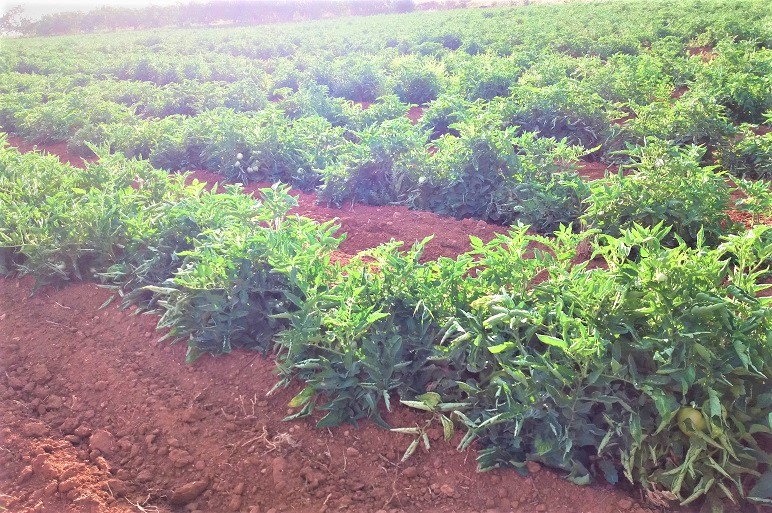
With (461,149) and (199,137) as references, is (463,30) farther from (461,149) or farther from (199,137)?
(461,149)

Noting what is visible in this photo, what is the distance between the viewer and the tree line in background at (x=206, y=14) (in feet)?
87.2

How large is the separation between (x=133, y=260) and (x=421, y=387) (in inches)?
90.3

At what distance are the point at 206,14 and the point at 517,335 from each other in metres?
29.9

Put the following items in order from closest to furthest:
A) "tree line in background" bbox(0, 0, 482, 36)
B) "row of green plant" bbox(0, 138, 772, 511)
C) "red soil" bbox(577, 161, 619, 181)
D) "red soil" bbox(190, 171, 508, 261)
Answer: "row of green plant" bbox(0, 138, 772, 511)
"red soil" bbox(190, 171, 508, 261)
"red soil" bbox(577, 161, 619, 181)
"tree line in background" bbox(0, 0, 482, 36)

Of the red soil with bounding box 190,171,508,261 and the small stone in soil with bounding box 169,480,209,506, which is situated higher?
the red soil with bounding box 190,171,508,261

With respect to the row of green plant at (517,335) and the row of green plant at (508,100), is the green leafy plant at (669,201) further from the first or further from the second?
the row of green plant at (508,100)

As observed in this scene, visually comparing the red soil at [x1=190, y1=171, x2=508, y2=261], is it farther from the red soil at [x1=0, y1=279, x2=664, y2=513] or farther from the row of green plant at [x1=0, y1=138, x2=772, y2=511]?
the red soil at [x1=0, y1=279, x2=664, y2=513]

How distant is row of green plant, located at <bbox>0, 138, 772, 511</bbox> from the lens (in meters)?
2.35

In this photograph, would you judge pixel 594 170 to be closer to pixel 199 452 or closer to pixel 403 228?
pixel 403 228

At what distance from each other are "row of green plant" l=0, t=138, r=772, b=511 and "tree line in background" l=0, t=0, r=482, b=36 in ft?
87.8

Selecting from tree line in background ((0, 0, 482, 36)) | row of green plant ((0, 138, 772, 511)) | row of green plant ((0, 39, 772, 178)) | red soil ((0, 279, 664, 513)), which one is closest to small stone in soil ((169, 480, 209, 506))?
red soil ((0, 279, 664, 513))

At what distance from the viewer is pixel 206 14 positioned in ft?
92.8

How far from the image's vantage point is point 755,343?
2.36 meters

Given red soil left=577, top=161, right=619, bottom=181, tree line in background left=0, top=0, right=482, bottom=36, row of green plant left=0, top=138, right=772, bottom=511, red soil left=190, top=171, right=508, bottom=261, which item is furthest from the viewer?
tree line in background left=0, top=0, right=482, bottom=36
